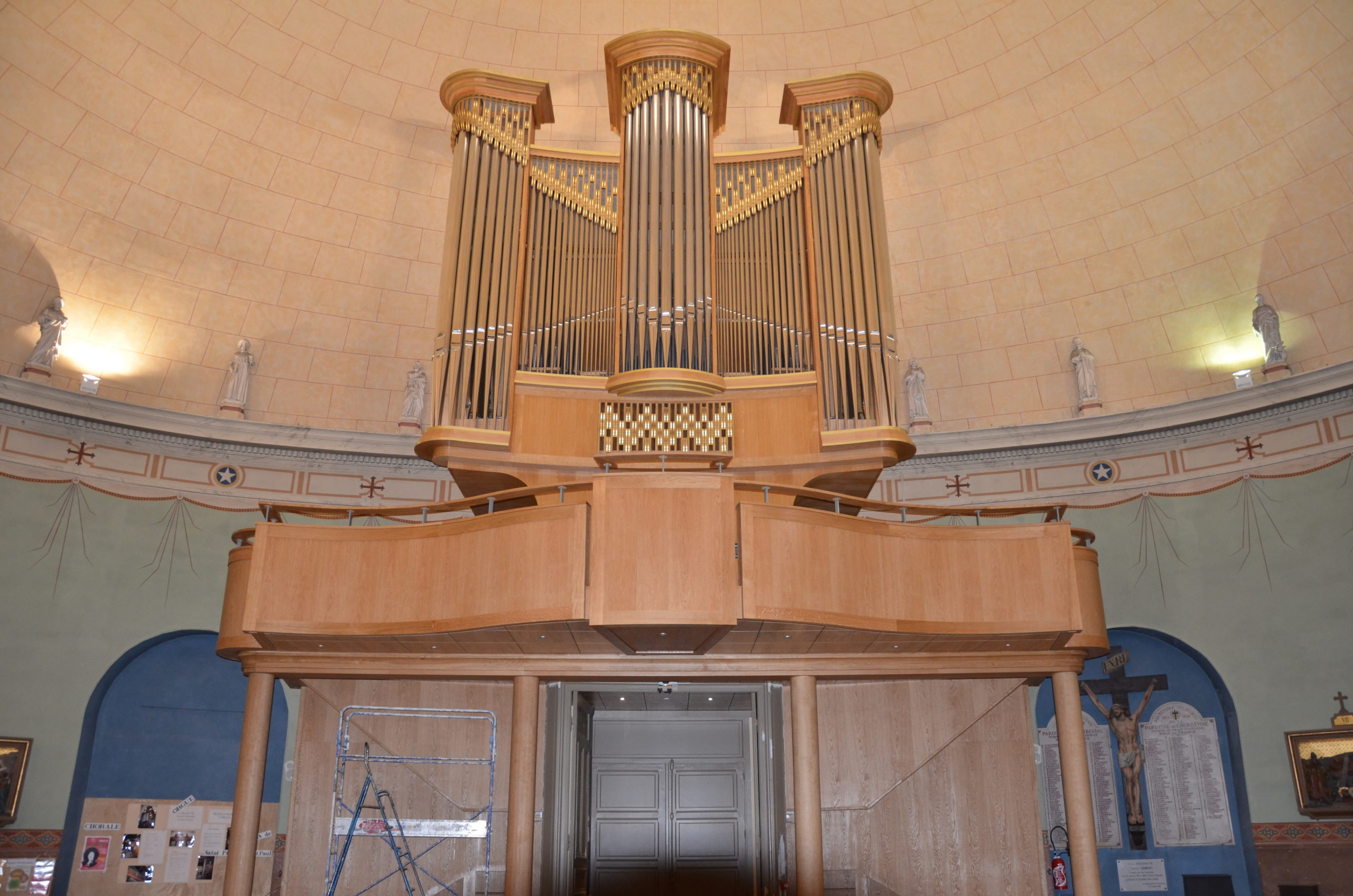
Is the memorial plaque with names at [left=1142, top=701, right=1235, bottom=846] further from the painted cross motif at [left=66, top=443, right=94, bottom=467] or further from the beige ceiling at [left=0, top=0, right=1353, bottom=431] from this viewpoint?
the painted cross motif at [left=66, top=443, right=94, bottom=467]

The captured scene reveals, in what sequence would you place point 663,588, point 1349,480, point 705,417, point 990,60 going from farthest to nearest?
point 990,60, point 1349,480, point 705,417, point 663,588

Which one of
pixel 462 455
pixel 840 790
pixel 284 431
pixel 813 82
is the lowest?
pixel 840 790

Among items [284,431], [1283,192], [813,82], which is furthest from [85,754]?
[1283,192]

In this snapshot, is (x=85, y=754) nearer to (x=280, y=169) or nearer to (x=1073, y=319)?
(x=280, y=169)

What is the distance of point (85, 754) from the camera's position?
33.9ft

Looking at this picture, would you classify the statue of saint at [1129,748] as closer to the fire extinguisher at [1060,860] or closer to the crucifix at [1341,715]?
the fire extinguisher at [1060,860]

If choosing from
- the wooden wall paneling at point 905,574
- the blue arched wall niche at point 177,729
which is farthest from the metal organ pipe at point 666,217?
the blue arched wall niche at point 177,729

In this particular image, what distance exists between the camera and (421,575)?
845 centimetres

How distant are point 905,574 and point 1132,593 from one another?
376 cm

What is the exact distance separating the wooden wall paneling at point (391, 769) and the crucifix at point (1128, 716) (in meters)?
6.03

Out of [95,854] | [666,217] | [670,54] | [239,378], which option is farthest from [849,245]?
[95,854]

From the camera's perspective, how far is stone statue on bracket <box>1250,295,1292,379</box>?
10844 mm

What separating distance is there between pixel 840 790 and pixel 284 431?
6.91m

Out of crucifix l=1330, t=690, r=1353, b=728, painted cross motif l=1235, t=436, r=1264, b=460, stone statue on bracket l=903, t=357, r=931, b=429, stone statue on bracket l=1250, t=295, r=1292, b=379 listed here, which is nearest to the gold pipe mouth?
stone statue on bracket l=903, t=357, r=931, b=429
